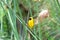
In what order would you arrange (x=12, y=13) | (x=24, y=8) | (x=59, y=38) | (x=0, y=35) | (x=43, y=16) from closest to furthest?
1. (x=12, y=13)
2. (x=0, y=35)
3. (x=59, y=38)
4. (x=43, y=16)
5. (x=24, y=8)

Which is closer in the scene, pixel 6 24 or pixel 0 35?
pixel 0 35

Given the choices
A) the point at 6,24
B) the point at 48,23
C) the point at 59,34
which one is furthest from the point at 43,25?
the point at 6,24

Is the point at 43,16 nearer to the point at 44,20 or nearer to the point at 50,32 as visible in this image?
the point at 44,20

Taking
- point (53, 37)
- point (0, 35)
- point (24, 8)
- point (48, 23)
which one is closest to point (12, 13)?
point (0, 35)

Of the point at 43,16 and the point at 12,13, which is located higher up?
the point at 12,13

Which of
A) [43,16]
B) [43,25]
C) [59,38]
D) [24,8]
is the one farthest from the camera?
[24,8]

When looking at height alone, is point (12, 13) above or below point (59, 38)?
above

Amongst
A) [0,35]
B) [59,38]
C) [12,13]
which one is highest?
[12,13]

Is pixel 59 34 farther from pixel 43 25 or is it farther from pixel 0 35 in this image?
pixel 0 35

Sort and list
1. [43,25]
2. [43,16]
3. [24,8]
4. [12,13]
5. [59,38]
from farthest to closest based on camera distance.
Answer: [24,8], [43,16], [43,25], [59,38], [12,13]
